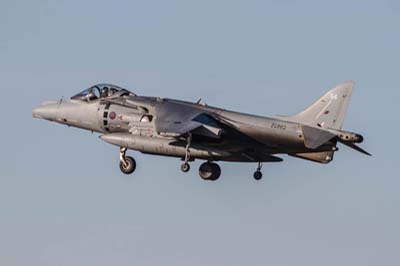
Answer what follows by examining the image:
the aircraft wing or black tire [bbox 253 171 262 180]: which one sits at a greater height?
the aircraft wing

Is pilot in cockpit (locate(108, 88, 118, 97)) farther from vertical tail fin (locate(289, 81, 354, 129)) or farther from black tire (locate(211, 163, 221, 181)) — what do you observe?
vertical tail fin (locate(289, 81, 354, 129))

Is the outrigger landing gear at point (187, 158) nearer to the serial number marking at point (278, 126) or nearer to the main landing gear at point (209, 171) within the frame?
the main landing gear at point (209, 171)

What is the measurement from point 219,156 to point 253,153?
1445 mm

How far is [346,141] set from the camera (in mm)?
63344

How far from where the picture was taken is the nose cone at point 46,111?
231 feet

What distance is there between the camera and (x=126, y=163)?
223 feet

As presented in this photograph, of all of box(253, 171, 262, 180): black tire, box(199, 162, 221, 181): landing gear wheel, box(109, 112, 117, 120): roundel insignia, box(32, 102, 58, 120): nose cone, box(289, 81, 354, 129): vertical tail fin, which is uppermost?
box(289, 81, 354, 129): vertical tail fin

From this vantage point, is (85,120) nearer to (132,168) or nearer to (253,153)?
(132,168)

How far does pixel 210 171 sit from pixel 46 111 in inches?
305

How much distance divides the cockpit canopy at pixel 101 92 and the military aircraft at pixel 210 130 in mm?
40

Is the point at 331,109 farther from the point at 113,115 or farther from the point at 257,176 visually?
the point at 113,115

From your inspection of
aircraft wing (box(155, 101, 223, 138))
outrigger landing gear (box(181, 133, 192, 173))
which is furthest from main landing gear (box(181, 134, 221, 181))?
aircraft wing (box(155, 101, 223, 138))

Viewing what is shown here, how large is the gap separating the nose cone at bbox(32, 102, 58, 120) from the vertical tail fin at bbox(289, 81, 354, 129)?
11.0 metres

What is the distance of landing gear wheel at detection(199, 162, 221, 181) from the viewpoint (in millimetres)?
67500
